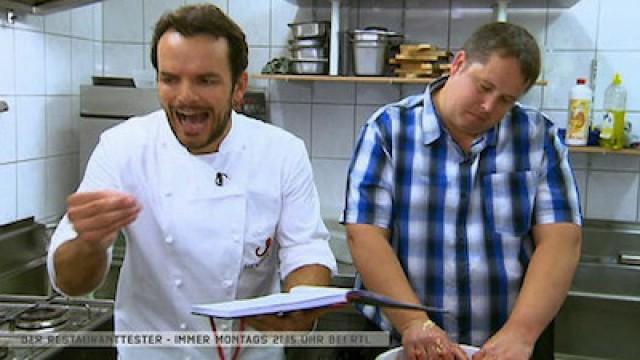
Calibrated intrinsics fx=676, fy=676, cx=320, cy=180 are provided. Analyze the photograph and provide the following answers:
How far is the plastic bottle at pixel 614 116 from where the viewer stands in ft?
7.45

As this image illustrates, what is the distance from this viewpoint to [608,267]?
218cm

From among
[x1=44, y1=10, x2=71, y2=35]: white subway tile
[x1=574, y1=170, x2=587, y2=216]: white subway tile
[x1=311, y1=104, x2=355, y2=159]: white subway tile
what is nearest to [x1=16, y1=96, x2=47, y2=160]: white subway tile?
[x1=44, y1=10, x2=71, y2=35]: white subway tile

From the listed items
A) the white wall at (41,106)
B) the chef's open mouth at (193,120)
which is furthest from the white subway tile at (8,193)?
the chef's open mouth at (193,120)

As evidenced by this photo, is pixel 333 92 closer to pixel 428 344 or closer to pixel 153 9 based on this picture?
pixel 153 9

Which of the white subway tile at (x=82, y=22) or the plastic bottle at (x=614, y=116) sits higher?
the white subway tile at (x=82, y=22)

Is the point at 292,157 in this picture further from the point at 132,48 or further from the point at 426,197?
the point at 132,48

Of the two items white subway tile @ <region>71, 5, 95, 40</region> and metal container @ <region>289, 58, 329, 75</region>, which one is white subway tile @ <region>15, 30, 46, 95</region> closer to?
white subway tile @ <region>71, 5, 95, 40</region>

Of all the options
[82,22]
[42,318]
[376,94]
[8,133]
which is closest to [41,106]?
[8,133]

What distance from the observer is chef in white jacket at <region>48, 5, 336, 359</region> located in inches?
47.6

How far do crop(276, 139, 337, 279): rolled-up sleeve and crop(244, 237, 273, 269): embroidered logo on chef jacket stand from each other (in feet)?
0.07

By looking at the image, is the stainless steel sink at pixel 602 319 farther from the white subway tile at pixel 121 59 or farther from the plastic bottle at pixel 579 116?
the white subway tile at pixel 121 59

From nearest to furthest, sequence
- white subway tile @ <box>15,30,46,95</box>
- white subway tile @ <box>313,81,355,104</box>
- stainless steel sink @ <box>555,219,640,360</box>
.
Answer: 1. stainless steel sink @ <box>555,219,640,360</box>
2. white subway tile @ <box>15,30,46,95</box>
3. white subway tile @ <box>313,81,355,104</box>

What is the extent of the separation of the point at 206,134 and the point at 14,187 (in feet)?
3.99

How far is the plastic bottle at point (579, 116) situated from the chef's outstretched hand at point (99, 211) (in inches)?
68.0
